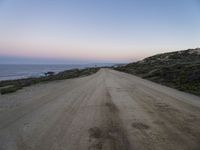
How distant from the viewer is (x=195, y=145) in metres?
5.30

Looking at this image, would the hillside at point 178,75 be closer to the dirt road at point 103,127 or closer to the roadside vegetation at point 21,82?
the dirt road at point 103,127

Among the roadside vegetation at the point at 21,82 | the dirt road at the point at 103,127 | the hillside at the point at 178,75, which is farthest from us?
the roadside vegetation at the point at 21,82

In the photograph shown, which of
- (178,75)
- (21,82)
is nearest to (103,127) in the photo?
(178,75)

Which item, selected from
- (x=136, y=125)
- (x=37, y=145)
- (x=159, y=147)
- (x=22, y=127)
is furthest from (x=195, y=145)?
(x=22, y=127)

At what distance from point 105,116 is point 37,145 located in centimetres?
303

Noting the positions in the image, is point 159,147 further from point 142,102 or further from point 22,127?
point 142,102

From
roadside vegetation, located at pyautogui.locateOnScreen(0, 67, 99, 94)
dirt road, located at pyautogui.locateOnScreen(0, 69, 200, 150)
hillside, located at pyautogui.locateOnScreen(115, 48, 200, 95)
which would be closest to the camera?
dirt road, located at pyautogui.locateOnScreen(0, 69, 200, 150)

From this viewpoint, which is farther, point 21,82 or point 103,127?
point 21,82

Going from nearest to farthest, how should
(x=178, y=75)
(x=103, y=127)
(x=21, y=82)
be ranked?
(x=103, y=127)
(x=178, y=75)
(x=21, y=82)

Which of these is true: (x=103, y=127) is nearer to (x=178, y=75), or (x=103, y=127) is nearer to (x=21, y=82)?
(x=178, y=75)

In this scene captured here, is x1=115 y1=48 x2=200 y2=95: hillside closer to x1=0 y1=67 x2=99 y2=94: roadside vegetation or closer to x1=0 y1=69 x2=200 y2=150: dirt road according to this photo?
x1=0 y1=69 x2=200 y2=150: dirt road

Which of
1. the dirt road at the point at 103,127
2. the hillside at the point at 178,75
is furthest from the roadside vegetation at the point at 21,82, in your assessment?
the hillside at the point at 178,75

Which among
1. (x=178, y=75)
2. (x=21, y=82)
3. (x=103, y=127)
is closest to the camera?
(x=103, y=127)

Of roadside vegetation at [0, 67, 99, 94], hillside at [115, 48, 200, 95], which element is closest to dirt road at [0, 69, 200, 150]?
hillside at [115, 48, 200, 95]
